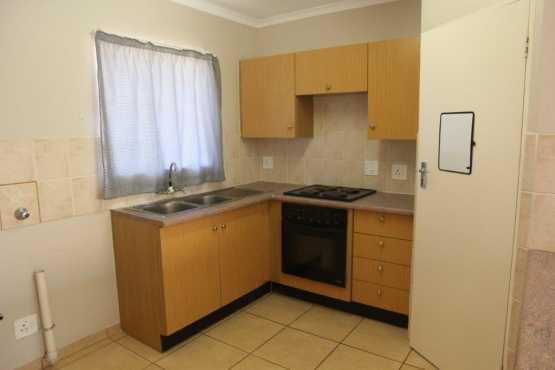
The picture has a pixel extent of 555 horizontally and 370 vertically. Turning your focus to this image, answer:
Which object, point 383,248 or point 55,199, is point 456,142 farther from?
point 55,199

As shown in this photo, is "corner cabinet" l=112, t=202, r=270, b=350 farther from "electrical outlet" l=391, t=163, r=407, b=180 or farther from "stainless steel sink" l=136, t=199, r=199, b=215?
"electrical outlet" l=391, t=163, r=407, b=180

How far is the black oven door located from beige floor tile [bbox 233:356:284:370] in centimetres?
83

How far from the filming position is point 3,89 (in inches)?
80.4

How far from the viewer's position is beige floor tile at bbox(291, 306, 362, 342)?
270cm

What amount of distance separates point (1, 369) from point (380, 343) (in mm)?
2307

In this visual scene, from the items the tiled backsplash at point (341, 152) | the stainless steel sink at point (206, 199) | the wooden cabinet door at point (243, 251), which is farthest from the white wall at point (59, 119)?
the tiled backsplash at point (341, 152)

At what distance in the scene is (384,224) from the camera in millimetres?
2686

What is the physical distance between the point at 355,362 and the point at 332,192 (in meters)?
1.32

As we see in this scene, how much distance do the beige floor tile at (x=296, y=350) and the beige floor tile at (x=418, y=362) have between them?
49 cm

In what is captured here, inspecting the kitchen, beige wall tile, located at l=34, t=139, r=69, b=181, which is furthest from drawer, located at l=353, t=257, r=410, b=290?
beige wall tile, located at l=34, t=139, r=69, b=181

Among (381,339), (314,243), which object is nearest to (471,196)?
(381,339)

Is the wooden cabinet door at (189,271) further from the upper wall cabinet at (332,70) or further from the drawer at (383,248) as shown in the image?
the upper wall cabinet at (332,70)

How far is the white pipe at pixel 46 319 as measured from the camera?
87.1 inches

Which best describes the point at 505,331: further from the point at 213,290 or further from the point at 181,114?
the point at 181,114
